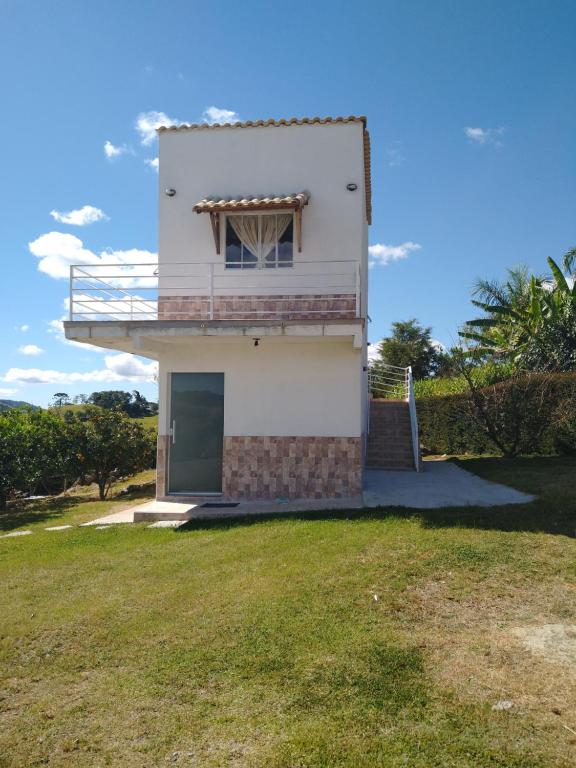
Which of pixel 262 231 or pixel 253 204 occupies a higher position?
pixel 253 204

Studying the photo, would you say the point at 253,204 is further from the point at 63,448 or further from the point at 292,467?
Result: the point at 63,448

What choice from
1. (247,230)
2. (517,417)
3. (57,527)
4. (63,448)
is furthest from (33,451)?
(517,417)

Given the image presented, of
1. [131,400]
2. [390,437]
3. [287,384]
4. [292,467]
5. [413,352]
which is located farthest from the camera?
[131,400]

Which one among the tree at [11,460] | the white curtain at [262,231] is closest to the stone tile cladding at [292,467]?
the white curtain at [262,231]

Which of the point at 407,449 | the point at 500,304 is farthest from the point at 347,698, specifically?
the point at 500,304

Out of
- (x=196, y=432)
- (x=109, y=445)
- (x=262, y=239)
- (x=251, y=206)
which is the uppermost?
(x=251, y=206)

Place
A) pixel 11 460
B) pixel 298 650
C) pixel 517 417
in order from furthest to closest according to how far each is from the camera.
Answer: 1. pixel 517 417
2. pixel 11 460
3. pixel 298 650

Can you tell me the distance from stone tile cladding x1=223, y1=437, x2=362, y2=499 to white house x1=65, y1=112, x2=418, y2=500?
0.02 m

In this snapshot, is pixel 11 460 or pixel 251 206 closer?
pixel 251 206

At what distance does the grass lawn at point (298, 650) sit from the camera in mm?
3539

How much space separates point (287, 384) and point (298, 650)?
7.18m

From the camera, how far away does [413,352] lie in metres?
37.2

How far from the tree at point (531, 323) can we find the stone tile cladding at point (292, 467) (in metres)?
10.6

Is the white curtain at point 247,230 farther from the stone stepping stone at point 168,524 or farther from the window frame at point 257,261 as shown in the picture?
the stone stepping stone at point 168,524
